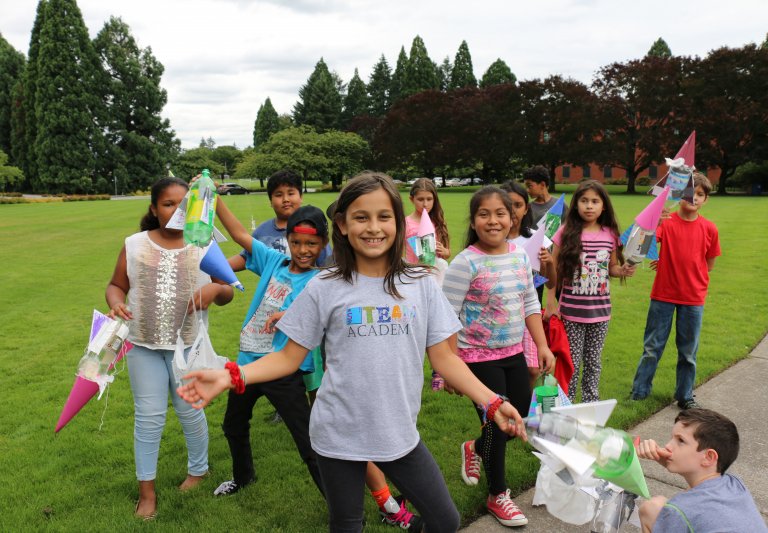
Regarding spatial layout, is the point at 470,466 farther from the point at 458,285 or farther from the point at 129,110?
the point at 129,110

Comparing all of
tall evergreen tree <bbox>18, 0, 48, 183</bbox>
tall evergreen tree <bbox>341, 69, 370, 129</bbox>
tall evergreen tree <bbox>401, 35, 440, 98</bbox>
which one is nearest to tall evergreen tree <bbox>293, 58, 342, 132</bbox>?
tall evergreen tree <bbox>341, 69, 370, 129</bbox>

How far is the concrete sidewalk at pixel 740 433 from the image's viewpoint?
3.08 metres

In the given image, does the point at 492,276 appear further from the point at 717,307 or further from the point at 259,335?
the point at 717,307

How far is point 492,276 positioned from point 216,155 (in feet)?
300

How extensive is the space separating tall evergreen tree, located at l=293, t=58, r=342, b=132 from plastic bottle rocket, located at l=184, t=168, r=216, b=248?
64.9 meters

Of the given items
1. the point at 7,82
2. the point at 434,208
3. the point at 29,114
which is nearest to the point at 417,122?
the point at 29,114

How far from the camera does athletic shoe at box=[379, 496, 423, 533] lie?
9.91ft

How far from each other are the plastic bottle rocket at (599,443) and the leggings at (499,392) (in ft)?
3.38

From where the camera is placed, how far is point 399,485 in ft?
6.96

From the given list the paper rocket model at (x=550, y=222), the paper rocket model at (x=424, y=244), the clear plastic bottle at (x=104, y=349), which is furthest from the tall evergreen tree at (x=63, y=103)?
the paper rocket model at (x=550, y=222)

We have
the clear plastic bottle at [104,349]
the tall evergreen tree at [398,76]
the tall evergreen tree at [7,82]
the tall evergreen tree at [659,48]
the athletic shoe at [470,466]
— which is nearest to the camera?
the clear plastic bottle at [104,349]

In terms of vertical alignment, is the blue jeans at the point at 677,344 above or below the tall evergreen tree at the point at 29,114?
below

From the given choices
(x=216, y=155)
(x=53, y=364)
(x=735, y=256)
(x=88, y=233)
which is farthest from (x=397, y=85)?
(x=53, y=364)

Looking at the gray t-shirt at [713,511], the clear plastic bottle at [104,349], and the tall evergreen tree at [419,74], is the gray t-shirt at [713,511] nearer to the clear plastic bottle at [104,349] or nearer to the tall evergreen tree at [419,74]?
the clear plastic bottle at [104,349]
